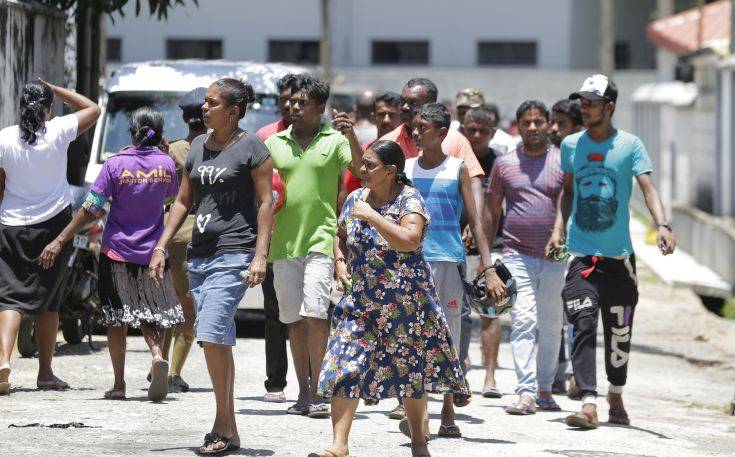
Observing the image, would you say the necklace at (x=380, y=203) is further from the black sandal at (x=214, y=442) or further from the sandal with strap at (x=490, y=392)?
the sandal with strap at (x=490, y=392)

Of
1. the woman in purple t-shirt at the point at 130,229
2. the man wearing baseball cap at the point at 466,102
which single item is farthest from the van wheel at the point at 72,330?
the man wearing baseball cap at the point at 466,102

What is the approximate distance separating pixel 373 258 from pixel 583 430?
7.90ft

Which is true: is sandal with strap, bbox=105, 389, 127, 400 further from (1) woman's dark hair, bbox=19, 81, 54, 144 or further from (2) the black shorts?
(2) the black shorts

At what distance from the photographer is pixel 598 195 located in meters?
9.65

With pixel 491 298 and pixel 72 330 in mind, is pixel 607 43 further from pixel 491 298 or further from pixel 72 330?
pixel 491 298

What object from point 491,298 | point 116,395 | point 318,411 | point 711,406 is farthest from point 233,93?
point 711,406

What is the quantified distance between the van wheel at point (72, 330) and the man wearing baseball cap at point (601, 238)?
4.43 m

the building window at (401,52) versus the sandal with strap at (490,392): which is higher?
the building window at (401,52)

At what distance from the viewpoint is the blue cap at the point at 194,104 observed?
984 cm

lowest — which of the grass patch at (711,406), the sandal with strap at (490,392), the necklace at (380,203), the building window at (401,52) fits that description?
the grass patch at (711,406)

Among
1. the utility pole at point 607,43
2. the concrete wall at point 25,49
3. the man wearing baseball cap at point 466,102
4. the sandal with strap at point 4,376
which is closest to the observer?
the sandal with strap at point 4,376

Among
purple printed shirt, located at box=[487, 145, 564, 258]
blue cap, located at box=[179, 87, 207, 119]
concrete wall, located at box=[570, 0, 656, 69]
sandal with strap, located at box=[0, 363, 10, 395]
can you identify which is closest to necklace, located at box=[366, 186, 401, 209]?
blue cap, located at box=[179, 87, 207, 119]

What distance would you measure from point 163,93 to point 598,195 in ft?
16.8

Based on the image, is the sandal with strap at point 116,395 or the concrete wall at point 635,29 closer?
the sandal with strap at point 116,395
